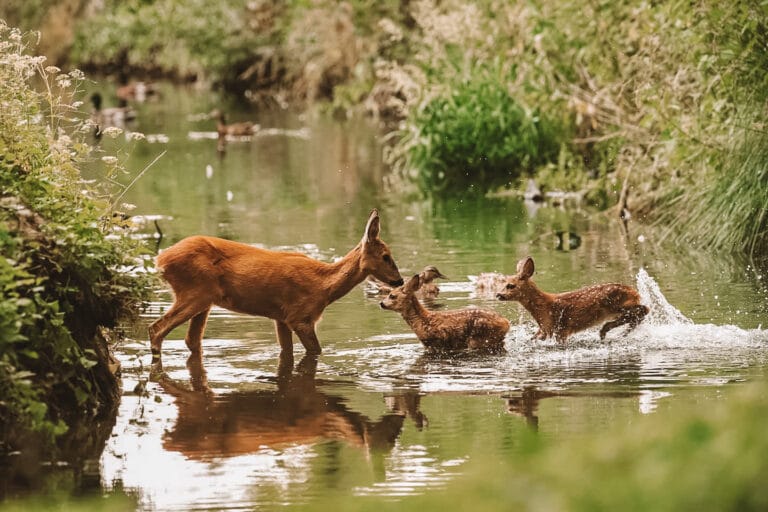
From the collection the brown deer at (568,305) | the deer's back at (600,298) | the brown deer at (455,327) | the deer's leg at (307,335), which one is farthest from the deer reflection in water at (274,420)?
the deer's back at (600,298)

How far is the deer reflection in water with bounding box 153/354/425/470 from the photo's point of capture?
9648 mm

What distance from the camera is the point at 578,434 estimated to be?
9531 mm

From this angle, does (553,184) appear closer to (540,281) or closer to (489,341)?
(540,281)

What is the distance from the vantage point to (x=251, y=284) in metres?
12.3

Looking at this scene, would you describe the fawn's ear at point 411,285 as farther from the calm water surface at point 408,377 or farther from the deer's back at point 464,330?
the calm water surface at point 408,377

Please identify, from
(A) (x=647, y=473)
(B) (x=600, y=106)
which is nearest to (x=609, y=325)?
(A) (x=647, y=473)

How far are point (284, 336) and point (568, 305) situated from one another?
2.38 metres

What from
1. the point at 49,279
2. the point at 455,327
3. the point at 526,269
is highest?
the point at 49,279

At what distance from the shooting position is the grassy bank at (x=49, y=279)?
9.02m

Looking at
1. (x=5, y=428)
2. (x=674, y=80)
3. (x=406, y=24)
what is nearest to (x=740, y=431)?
(x=5, y=428)

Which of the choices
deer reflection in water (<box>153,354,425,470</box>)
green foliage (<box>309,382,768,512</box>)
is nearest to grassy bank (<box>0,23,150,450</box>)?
deer reflection in water (<box>153,354,425,470</box>)

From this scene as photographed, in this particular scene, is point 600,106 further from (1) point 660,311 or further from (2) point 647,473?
(2) point 647,473

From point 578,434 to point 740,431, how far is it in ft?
12.5

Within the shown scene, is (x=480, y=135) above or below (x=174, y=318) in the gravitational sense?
above
